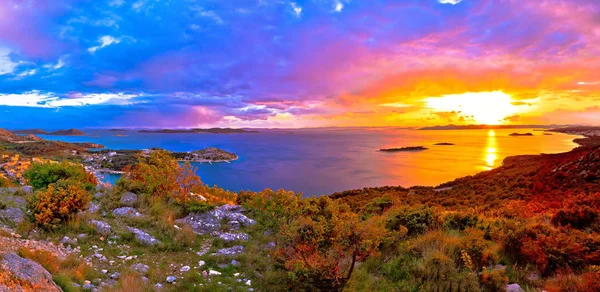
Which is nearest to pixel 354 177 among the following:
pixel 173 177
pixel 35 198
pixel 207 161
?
pixel 207 161

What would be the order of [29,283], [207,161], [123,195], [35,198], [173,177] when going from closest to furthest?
[29,283] → [35,198] → [123,195] → [173,177] → [207,161]

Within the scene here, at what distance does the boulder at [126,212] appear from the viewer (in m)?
7.69

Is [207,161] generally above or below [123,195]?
below

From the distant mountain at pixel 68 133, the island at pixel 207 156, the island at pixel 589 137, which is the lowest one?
the island at pixel 207 156

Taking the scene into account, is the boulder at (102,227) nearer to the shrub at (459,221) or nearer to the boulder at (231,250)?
the boulder at (231,250)

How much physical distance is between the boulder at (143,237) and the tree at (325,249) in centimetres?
305

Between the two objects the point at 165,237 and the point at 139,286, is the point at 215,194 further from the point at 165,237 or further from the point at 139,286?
the point at 139,286

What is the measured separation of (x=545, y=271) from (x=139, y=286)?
265 inches

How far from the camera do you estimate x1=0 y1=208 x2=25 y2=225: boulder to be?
623cm

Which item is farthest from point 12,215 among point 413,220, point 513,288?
point 513,288

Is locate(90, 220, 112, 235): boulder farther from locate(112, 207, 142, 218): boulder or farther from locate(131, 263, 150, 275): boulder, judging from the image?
locate(131, 263, 150, 275): boulder

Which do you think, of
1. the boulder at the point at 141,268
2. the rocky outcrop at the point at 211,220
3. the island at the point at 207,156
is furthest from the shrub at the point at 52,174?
the island at the point at 207,156

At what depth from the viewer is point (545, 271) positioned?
16.2 ft

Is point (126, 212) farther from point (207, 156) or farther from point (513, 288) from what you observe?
point (207, 156)
